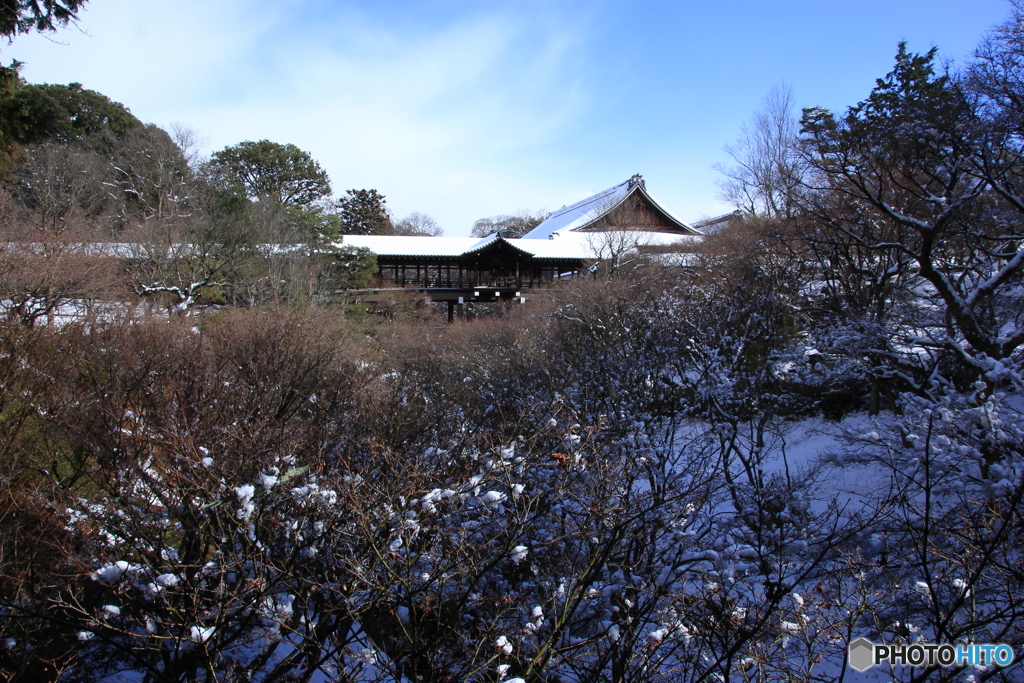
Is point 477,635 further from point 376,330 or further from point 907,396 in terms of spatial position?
point 376,330

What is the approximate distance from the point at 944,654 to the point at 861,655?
0.76m

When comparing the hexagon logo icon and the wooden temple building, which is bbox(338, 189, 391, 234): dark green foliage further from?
the hexagon logo icon

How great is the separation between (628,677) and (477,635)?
1045mm

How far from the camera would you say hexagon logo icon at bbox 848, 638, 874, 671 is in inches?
145

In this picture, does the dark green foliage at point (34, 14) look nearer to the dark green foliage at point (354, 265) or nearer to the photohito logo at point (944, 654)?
the photohito logo at point (944, 654)

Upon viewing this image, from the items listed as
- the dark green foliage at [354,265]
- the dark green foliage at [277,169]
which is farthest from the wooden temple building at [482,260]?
the dark green foliage at [277,169]

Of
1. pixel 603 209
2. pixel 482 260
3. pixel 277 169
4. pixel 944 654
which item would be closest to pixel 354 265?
pixel 482 260

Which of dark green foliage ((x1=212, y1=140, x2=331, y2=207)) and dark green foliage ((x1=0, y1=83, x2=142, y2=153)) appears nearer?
dark green foliage ((x1=0, y1=83, x2=142, y2=153))

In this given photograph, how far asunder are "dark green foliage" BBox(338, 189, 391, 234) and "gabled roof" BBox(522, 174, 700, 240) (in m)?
13.1

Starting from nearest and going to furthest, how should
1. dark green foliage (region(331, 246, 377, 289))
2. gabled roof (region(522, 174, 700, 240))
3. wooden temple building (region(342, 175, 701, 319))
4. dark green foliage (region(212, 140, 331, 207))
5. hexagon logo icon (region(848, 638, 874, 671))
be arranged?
hexagon logo icon (region(848, 638, 874, 671)) < dark green foliage (region(331, 246, 377, 289)) < wooden temple building (region(342, 175, 701, 319)) < gabled roof (region(522, 174, 700, 240)) < dark green foliage (region(212, 140, 331, 207))

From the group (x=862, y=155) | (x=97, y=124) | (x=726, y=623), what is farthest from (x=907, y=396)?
(x=97, y=124)

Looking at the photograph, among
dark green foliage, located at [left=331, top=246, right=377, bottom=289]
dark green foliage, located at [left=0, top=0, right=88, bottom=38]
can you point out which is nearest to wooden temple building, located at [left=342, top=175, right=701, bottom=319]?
dark green foliage, located at [left=331, top=246, right=377, bottom=289]

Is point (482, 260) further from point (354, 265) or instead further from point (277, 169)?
point (277, 169)

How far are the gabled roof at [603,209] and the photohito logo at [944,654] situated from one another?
23.3 meters
